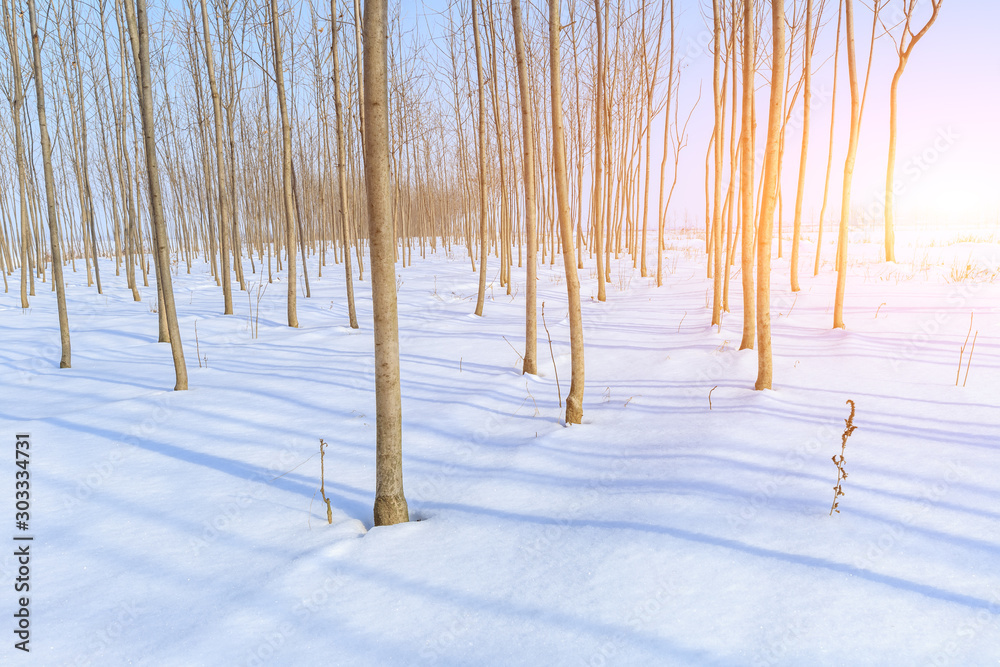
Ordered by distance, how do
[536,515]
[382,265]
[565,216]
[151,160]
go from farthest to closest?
[151,160]
[565,216]
[536,515]
[382,265]

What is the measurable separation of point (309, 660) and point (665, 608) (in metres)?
1.29

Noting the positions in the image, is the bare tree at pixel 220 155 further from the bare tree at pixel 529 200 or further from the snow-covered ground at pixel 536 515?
the bare tree at pixel 529 200

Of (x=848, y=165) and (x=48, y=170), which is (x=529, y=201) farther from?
(x=48, y=170)

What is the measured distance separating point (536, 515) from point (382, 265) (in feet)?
4.90

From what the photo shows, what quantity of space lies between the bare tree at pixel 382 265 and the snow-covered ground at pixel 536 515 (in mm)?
267

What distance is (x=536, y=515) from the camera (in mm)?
2531

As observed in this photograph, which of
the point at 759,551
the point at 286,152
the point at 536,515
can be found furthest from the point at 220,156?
the point at 759,551

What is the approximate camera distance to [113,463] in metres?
3.23

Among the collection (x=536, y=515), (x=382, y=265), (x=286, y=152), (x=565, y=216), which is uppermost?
(x=286, y=152)

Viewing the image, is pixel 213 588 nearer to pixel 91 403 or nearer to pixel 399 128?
pixel 91 403

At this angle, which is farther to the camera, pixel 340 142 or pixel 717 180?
pixel 340 142

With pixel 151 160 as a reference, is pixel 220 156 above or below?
above

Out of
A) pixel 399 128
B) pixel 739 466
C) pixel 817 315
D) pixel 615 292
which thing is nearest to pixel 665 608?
pixel 739 466

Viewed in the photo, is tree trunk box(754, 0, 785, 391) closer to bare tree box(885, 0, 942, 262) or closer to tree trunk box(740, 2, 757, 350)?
tree trunk box(740, 2, 757, 350)
